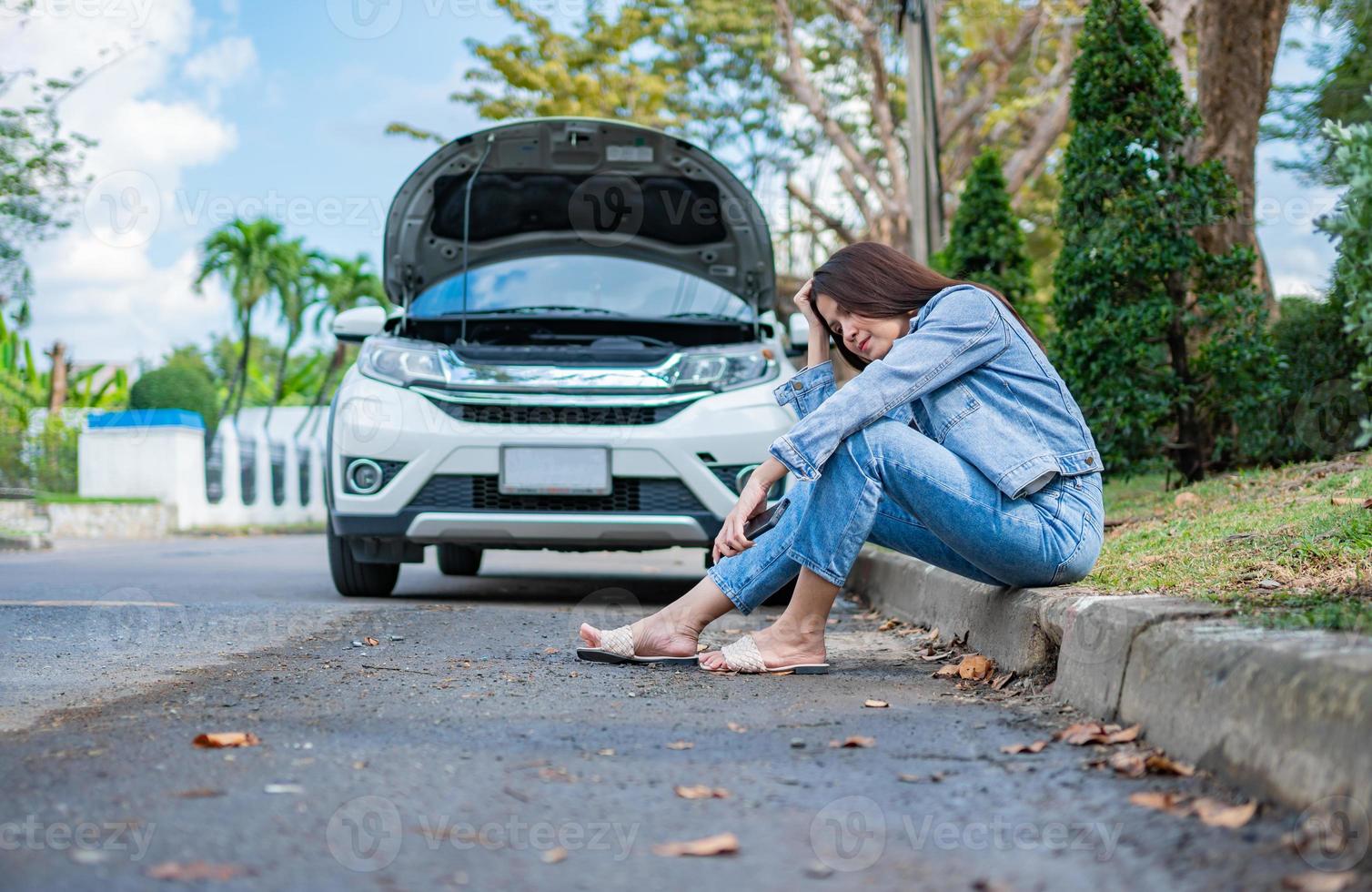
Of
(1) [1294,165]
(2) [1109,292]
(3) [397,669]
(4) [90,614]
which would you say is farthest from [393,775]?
(1) [1294,165]

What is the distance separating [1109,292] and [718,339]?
2238mm

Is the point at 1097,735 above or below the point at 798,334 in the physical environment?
below

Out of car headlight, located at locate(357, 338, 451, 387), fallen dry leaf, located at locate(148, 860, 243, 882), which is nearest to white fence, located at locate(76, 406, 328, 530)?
car headlight, located at locate(357, 338, 451, 387)

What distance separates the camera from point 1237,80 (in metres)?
8.05

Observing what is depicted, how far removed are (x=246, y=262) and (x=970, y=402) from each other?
2745 centimetres

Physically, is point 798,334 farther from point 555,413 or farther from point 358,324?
point 358,324

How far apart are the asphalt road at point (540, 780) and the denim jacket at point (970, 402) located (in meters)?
0.58

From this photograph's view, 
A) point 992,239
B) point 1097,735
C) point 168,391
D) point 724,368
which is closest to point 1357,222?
point 1097,735

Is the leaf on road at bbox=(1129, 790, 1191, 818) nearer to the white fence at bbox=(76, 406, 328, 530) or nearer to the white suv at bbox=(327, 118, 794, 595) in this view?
the white suv at bbox=(327, 118, 794, 595)

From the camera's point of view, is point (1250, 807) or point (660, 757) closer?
point (1250, 807)

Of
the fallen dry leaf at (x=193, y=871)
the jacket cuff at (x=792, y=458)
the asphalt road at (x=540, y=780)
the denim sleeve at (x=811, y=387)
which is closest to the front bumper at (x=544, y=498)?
the asphalt road at (x=540, y=780)

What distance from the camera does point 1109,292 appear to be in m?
6.76

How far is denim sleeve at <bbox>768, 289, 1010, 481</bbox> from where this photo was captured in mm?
3137

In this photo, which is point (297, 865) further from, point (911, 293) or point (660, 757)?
point (911, 293)
